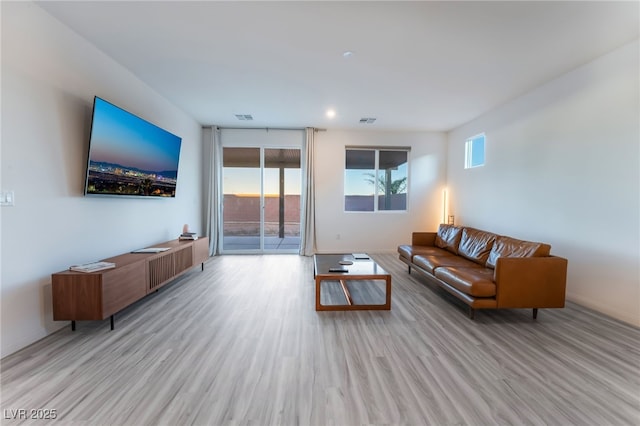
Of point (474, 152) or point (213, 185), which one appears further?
point (213, 185)

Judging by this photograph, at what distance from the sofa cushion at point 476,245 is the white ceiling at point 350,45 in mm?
2124

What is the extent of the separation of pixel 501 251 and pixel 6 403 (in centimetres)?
457

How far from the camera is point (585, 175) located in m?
3.04

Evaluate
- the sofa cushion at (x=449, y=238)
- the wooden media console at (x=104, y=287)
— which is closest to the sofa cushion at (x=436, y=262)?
the sofa cushion at (x=449, y=238)

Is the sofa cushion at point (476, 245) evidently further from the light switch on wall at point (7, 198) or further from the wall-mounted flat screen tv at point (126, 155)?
the light switch on wall at point (7, 198)

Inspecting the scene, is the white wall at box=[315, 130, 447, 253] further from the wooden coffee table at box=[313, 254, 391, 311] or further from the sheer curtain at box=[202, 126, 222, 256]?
the wooden coffee table at box=[313, 254, 391, 311]

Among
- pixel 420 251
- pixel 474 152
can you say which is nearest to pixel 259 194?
pixel 420 251

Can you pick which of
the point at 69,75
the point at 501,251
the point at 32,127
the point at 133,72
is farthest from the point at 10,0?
the point at 501,251

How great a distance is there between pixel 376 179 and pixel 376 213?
0.83 meters

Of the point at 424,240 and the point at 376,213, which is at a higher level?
the point at 376,213

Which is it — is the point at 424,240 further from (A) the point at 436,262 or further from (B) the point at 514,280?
(B) the point at 514,280

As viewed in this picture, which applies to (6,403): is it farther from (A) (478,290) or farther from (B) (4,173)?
(A) (478,290)

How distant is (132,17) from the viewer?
2.29 metres

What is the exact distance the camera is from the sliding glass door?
5.95 meters
